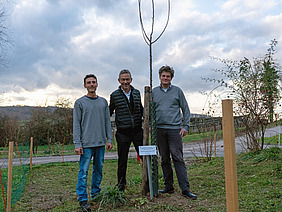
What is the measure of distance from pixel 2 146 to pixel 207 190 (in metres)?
20.7

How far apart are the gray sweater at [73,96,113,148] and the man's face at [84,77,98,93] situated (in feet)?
0.44

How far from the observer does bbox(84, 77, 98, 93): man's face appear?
4043 millimetres

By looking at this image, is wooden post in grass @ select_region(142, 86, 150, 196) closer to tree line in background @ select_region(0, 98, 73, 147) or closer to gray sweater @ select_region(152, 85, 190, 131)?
gray sweater @ select_region(152, 85, 190, 131)

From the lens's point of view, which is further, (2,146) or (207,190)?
(2,146)

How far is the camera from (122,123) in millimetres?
4090

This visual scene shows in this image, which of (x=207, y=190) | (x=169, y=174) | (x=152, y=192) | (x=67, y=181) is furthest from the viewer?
(x=67, y=181)

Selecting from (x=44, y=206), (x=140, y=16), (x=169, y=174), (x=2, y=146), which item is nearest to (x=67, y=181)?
(x=44, y=206)

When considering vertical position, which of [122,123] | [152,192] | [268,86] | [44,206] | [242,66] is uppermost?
[242,66]

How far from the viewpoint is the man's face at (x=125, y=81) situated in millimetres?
4141

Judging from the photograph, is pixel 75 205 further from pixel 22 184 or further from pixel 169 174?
pixel 22 184

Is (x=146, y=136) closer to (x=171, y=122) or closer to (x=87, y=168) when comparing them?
(x=171, y=122)

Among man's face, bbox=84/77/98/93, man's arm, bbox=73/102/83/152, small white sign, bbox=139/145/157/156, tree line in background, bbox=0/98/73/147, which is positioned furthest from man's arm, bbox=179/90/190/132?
tree line in background, bbox=0/98/73/147

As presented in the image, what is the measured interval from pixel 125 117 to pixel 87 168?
93 cm

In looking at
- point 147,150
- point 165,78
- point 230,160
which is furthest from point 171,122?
point 230,160
